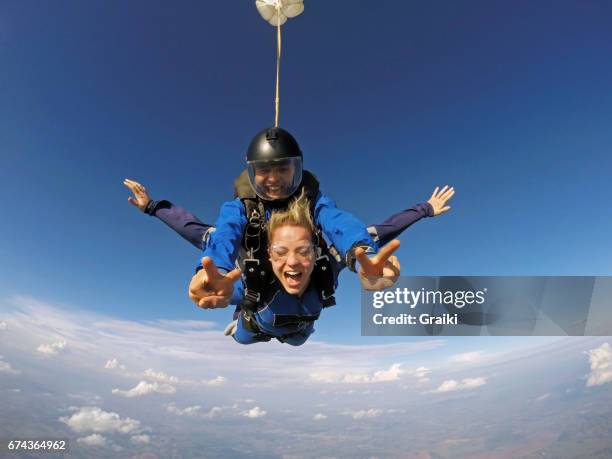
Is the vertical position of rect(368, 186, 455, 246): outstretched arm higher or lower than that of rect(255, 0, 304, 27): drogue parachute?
lower

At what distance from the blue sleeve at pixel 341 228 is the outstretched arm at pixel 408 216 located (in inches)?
23.5

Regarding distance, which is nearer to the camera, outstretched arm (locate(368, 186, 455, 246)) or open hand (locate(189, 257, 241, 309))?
open hand (locate(189, 257, 241, 309))

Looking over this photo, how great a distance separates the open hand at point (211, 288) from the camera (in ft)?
6.55

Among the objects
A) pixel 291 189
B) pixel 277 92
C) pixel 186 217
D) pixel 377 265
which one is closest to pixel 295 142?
pixel 291 189

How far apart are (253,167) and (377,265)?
4.71 feet

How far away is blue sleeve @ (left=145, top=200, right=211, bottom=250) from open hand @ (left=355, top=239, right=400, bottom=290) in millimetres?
1696

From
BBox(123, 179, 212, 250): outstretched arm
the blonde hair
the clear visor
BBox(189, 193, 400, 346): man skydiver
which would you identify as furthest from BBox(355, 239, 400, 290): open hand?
BBox(123, 179, 212, 250): outstretched arm

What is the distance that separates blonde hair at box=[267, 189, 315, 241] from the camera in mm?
3084

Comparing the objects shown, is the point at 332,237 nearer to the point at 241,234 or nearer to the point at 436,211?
the point at 241,234

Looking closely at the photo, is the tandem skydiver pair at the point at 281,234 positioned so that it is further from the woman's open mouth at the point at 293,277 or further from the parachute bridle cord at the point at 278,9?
the parachute bridle cord at the point at 278,9

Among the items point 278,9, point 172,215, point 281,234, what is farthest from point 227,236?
point 278,9

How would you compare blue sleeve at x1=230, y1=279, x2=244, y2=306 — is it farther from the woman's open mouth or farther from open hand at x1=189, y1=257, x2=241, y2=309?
open hand at x1=189, y1=257, x2=241, y2=309

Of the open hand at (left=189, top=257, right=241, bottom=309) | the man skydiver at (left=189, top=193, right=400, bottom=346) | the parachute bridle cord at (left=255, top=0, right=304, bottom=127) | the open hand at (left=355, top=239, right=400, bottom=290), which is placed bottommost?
the open hand at (left=189, top=257, right=241, bottom=309)

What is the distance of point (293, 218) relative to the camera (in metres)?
3.09
